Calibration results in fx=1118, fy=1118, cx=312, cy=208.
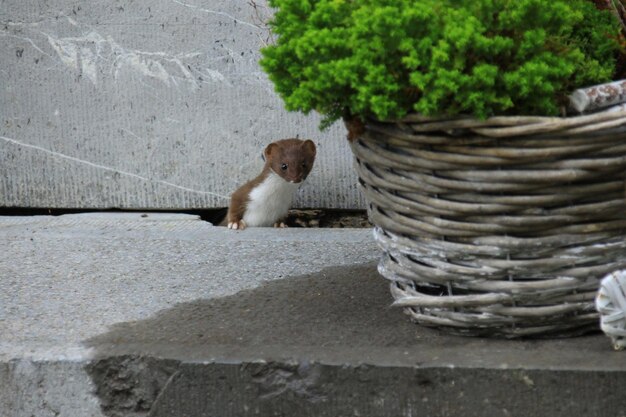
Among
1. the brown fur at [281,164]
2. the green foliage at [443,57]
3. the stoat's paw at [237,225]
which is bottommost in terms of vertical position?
the stoat's paw at [237,225]

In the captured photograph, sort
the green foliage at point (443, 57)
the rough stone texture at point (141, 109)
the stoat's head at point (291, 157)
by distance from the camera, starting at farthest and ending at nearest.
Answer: the rough stone texture at point (141, 109)
the stoat's head at point (291, 157)
the green foliage at point (443, 57)

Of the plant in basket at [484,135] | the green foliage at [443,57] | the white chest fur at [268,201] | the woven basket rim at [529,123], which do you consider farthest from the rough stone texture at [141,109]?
the woven basket rim at [529,123]

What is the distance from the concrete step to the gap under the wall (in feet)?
3.65

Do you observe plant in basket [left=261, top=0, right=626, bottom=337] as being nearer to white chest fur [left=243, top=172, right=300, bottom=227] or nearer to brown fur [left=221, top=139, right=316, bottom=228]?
brown fur [left=221, top=139, right=316, bottom=228]

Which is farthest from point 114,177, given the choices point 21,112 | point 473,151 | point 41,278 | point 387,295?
point 473,151

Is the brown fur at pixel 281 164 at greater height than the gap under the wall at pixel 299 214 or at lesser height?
greater

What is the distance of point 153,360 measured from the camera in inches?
115

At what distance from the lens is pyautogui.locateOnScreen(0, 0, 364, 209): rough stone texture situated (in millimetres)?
5016

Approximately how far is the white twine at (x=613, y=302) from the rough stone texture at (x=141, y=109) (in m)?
2.48

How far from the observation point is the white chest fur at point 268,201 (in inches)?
195

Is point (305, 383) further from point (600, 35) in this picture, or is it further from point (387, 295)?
point (600, 35)

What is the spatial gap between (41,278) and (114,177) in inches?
52.7

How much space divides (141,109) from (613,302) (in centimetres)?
300

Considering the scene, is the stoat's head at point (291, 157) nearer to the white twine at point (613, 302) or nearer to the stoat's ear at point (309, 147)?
the stoat's ear at point (309, 147)
